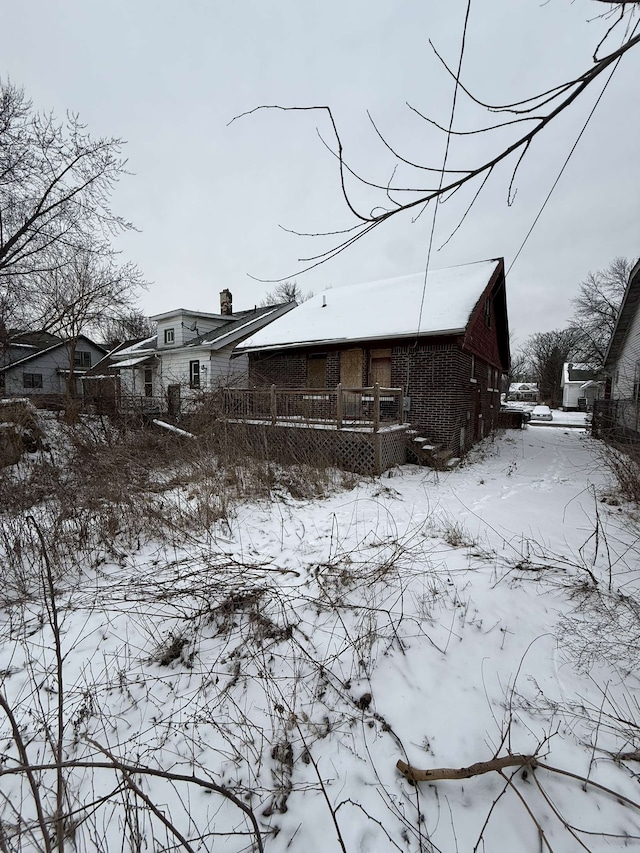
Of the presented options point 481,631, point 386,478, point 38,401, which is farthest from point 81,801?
point 38,401

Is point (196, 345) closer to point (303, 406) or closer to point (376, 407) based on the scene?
point (303, 406)

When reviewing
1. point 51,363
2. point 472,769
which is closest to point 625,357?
point 472,769

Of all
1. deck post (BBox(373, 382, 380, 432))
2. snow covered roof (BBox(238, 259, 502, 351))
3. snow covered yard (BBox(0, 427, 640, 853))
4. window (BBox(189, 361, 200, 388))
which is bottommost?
snow covered yard (BBox(0, 427, 640, 853))

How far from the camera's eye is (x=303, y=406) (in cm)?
912

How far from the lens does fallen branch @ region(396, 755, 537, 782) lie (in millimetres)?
1579

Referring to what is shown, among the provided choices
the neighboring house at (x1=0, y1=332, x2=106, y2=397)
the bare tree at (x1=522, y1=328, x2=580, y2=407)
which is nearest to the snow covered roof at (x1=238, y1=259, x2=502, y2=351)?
the neighboring house at (x1=0, y1=332, x2=106, y2=397)

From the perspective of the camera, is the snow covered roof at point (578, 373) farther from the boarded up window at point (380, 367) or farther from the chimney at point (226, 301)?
the chimney at point (226, 301)

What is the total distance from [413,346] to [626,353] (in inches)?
436

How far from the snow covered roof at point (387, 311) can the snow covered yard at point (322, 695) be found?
24.4ft

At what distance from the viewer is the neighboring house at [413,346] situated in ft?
33.7

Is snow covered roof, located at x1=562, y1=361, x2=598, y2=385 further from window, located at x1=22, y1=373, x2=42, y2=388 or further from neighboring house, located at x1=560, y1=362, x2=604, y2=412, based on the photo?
window, located at x1=22, y1=373, x2=42, y2=388

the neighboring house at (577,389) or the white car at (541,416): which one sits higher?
the neighboring house at (577,389)

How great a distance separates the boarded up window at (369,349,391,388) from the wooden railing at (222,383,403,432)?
139cm

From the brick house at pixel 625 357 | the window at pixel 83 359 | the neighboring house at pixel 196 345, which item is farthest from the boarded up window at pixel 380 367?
the window at pixel 83 359
